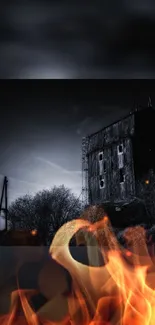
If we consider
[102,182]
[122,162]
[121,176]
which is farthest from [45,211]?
[122,162]

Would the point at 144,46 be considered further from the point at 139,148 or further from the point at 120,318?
the point at 139,148

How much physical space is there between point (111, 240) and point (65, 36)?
573 cm

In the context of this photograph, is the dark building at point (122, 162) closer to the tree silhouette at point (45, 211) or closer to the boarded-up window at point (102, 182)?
the boarded-up window at point (102, 182)

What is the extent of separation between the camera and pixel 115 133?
6.93 metres

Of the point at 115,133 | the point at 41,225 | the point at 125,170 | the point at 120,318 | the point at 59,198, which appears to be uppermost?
the point at 115,133

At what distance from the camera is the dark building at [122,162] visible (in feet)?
21.8

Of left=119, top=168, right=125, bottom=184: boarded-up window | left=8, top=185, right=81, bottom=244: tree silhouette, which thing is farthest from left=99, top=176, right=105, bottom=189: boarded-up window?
left=8, top=185, right=81, bottom=244: tree silhouette

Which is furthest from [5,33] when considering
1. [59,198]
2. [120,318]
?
[59,198]

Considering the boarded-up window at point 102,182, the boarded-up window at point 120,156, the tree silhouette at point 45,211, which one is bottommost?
the tree silhouette at point 45,211

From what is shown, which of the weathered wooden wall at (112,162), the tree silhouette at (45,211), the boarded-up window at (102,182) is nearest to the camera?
the tree silhouette at (45,211)

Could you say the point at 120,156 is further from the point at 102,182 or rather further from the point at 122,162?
the point at 102,182

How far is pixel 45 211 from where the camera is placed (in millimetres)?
7121

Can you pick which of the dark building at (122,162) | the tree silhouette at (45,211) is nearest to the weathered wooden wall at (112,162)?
the dark building at (122,162)

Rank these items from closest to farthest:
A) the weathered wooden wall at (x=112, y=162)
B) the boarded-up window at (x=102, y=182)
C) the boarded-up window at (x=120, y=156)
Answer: the weathered wooden wall at (x=112, y=162) → the boarded-up window at (x=102, y=182) → the boarded-up window at (x=120, y=156)
